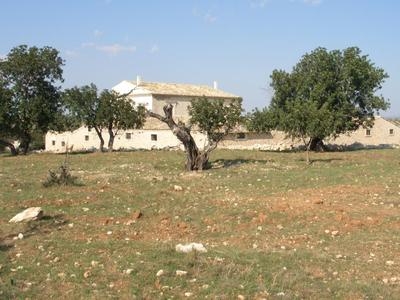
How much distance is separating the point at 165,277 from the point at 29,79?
30.0 metres

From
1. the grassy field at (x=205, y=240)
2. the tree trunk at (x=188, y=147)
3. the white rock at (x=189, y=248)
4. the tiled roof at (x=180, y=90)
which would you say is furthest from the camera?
the tiled roof at (x=180, y=90)

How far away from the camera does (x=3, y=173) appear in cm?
1888

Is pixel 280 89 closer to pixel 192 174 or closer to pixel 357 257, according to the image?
pixel 192 174

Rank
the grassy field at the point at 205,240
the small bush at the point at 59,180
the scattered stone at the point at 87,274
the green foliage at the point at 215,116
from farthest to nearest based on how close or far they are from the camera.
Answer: the green foliage at the point at 215,116 → the small bush at the point at 59,180 → the scattered stone at the point at 87,274 → the grassy field at the point at 205,240

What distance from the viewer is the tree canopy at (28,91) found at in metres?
31.2

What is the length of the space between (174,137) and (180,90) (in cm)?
1375

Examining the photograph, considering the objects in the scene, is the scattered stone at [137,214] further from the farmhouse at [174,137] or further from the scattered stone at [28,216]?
the farmhouse at [174,137]

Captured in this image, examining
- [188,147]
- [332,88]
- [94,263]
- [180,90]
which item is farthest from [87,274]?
[180,90]

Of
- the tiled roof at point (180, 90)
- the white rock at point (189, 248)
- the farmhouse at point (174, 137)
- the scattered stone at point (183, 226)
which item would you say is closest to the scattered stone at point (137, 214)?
the scattered stone at point (183, 226)

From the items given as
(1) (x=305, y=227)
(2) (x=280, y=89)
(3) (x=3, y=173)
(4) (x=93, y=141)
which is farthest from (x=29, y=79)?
(1) (x=305, y=227)

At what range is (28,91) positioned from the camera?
32.7 meters

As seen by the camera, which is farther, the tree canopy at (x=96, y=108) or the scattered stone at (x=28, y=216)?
the tree canopy at (x=96, y=108)

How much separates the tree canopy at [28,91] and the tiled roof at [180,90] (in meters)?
17.4

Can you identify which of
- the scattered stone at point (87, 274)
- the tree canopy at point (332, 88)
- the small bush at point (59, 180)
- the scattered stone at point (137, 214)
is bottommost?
the scattered stone at point (87, 274)
